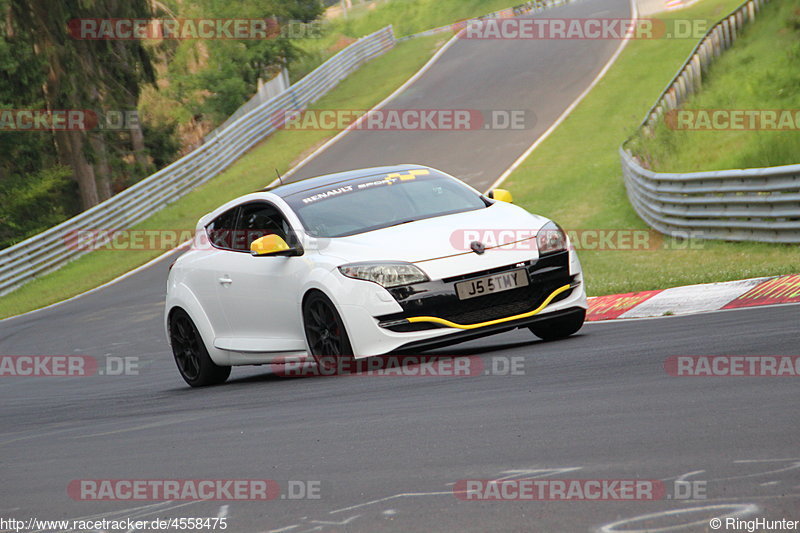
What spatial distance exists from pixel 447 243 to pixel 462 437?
3.24 metres

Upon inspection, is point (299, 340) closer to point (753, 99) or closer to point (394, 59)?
point (753, 99)

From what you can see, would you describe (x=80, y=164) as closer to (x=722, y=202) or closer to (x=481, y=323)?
(x=722, y=202)

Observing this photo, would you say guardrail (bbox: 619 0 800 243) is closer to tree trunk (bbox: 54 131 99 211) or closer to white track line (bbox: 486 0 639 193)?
white track line (bbox: 486 0 639 193)

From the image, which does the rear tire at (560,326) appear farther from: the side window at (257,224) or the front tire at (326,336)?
the side window at (257,224)

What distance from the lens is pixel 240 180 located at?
35969 millimetres

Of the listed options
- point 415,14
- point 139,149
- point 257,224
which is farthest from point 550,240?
point 415,14

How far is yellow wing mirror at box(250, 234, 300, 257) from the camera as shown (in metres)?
9.51

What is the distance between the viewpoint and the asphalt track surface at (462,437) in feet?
15.1

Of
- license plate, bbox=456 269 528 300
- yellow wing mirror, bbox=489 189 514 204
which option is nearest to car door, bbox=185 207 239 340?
yellow wing mirror, bbox=489 189 514 204

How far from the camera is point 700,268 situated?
14.9m

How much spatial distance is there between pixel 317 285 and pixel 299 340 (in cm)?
63

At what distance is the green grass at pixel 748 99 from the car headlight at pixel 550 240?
30.3 ft

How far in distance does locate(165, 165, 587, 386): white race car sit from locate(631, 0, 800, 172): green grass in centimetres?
933

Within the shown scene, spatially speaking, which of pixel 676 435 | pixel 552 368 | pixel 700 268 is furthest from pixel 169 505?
pixel 700 268
